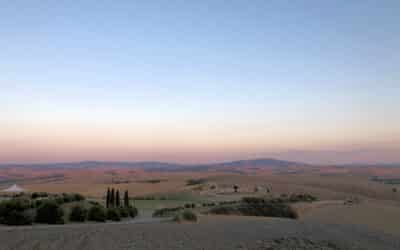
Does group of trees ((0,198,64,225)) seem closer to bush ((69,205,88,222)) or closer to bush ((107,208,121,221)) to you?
bush ((69,205,88,222))

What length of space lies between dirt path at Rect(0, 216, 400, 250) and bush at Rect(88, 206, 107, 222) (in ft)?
19.9

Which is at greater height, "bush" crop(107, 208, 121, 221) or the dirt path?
the dirt path

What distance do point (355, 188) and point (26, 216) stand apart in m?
44.0

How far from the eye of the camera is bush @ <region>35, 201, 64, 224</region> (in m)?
18.8

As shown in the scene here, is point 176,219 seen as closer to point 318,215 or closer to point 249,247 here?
point 249,247

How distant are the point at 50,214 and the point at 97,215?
2.35 metres

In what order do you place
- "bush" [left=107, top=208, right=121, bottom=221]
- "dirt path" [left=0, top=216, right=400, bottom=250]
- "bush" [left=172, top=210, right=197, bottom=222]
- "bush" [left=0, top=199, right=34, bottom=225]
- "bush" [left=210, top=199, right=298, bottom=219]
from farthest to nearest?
"bush" [left=210, top=199, right=298, bottom=219] < "bush" [left=107, top=208, right=121, bottom=221] < "bush" [left=0, top=199, right=34, bottom=225] < "bush" [left=172, top=210, right=197, bottom=222] < "dirt path" [left=0, top=216, right=400, bottom=250]

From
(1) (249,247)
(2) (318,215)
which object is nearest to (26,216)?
(1) (249,247)

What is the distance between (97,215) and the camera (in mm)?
20531

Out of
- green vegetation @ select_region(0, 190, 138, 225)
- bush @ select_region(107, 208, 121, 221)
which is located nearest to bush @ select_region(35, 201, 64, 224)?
green vegetation @ select_region(0, 190, 138, 225)

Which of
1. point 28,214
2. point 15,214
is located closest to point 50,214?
point 28,214

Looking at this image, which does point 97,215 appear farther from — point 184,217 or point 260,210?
point 260,210

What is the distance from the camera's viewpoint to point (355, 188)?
53000mm

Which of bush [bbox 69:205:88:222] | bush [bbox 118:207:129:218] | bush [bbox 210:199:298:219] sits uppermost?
bush [bbox 69:205:88:222]
